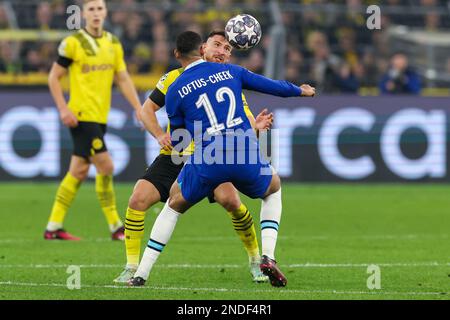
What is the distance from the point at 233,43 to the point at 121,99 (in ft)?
34.3

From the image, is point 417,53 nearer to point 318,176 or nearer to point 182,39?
point 318,176

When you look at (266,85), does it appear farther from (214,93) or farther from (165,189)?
(165,189)

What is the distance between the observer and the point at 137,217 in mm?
10086

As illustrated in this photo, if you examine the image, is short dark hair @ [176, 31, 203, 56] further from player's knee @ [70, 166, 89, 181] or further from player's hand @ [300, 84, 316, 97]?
player's knee @ [70, 166, 89, 181]

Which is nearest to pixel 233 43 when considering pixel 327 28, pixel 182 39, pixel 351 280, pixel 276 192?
pixel 182 39

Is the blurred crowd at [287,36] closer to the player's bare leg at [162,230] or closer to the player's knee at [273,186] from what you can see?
the player's knee at [273,186]

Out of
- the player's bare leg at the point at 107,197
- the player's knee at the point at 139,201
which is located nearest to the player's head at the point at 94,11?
the player's bare leg at the point at 107,197

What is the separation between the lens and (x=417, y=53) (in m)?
24.3

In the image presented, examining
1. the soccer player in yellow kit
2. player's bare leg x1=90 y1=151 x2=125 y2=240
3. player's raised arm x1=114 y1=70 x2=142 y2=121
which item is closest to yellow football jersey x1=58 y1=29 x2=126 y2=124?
the soccer player in yellow kit

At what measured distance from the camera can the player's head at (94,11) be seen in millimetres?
13219

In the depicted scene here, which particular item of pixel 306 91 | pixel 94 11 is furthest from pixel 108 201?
pixel 306 91

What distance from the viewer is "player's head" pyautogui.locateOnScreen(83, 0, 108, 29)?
1322 centimetres

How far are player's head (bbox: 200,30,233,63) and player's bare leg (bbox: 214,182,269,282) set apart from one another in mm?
1052

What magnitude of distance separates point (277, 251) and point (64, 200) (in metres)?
2.68
